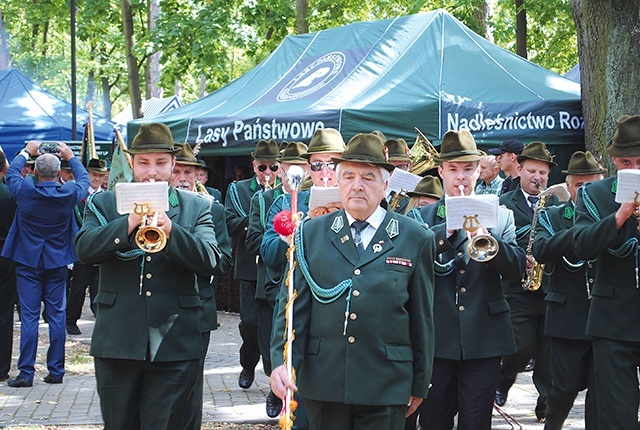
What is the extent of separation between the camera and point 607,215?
6512mm

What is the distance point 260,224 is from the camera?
29.3ft

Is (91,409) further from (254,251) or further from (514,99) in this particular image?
(514,99)

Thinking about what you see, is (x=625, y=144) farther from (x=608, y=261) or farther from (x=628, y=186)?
(x=608, y=261)

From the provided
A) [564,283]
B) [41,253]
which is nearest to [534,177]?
[564,283]

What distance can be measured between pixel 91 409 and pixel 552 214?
444 cm

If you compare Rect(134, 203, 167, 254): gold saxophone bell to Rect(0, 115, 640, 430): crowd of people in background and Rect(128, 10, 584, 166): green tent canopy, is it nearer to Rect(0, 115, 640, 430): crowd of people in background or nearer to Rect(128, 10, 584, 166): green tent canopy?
Rect(0, 115, 640, 430): crowd of people in background

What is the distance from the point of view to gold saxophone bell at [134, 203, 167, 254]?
567cm

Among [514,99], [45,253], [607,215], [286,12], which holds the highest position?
[286,12]

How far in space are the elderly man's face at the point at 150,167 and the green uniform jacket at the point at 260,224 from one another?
2.49 metres

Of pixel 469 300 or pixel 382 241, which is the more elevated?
pixel 382 241

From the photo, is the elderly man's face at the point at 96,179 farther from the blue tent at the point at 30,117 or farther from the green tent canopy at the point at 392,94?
the blue tent at the point at 30,117

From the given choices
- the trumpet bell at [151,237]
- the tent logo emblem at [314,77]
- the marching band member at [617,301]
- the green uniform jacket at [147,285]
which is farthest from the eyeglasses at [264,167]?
the trumpet bell at [151,237]

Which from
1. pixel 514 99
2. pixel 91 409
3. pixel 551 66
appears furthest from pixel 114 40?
pixel 91 409

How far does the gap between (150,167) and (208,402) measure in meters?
4.05
